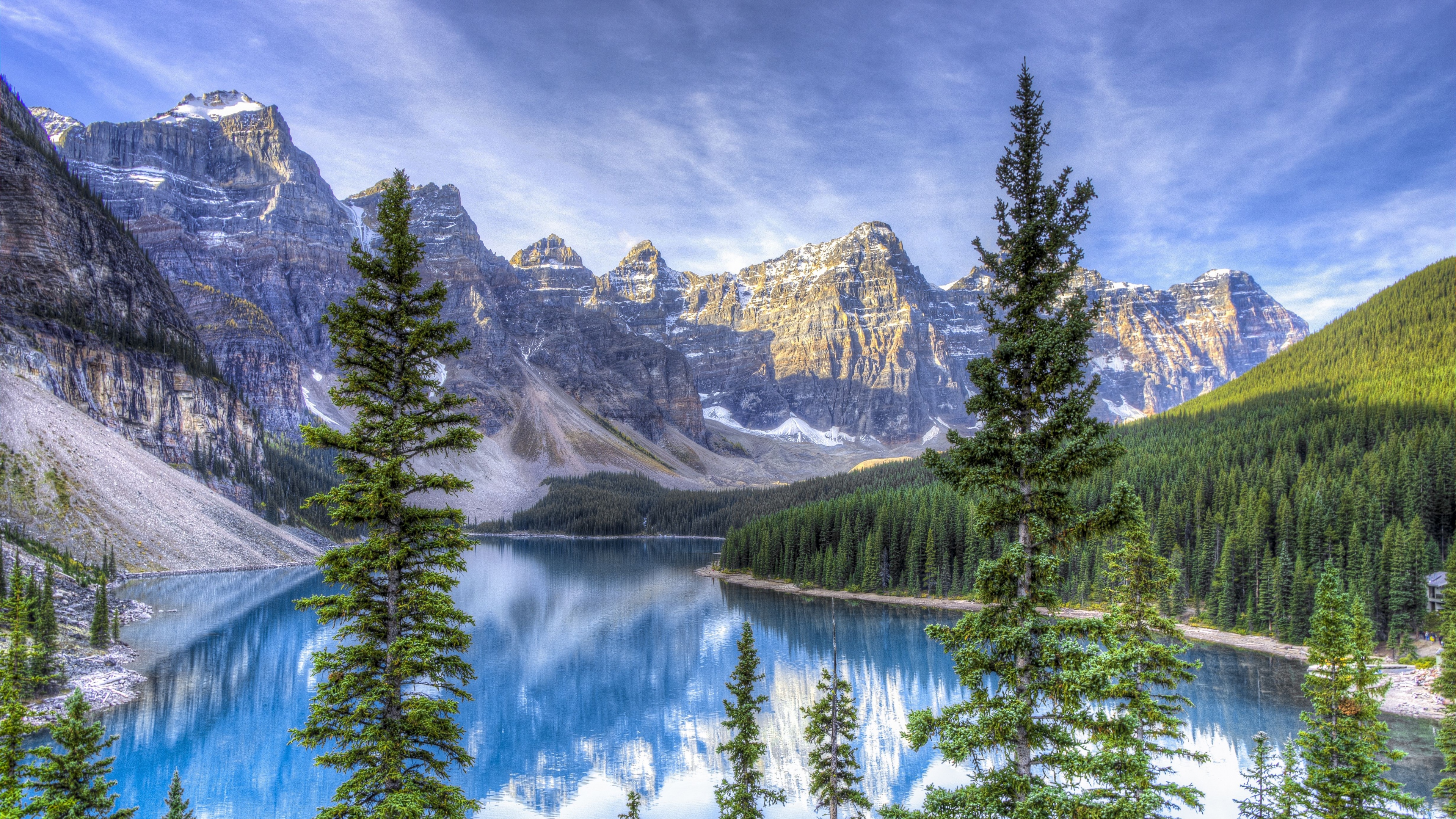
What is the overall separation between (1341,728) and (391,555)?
20687 mm

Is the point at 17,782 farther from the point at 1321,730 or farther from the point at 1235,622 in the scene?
the point at 1235,622

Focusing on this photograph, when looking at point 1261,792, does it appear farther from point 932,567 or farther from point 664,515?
point 664,515

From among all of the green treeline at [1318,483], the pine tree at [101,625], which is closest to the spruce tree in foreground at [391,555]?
the green treeline at [1318,483]

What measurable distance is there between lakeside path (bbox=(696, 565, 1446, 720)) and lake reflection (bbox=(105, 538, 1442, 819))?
1.77 metres

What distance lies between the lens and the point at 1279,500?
65562 mm

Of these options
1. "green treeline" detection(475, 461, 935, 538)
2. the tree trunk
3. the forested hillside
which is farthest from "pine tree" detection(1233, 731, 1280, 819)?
"green treeline" detection(475, 461, 935, 538)

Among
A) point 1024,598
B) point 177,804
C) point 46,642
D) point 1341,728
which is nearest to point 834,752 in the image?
point 1024,598

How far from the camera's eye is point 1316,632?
60.3ft

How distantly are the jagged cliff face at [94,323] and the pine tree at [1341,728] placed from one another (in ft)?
372

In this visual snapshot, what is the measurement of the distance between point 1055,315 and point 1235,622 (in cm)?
6715

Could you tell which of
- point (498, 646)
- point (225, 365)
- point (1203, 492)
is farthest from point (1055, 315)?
point (225, 365)

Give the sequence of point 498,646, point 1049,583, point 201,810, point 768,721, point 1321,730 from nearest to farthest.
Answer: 1. point 1049,583
2. point 1321,730
3. point 201,810
4. point 768,721
5. point 498,646

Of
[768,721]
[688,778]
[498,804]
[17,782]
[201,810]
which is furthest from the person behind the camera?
[768,721]

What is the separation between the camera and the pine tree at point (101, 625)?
144 feet
